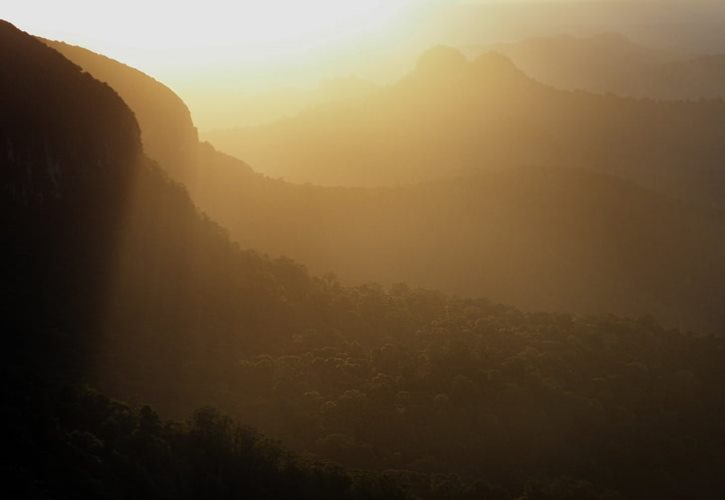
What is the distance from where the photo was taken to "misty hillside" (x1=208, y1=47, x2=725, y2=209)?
122 metres

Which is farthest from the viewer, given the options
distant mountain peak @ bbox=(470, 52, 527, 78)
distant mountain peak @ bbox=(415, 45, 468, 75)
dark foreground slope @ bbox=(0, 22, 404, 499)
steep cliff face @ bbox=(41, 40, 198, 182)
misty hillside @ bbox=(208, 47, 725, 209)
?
distant mountain peak @ bbox=(470, 52, 527, 78)

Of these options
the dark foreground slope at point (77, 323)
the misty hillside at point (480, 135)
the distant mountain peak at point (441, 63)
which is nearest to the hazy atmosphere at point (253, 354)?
the dark foreground slope at point (77, 323)

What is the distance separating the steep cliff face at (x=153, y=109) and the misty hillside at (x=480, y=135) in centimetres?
5190

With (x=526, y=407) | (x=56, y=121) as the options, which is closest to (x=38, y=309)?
(x=56, y=121)

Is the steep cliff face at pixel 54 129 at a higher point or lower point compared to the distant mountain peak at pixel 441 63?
lower

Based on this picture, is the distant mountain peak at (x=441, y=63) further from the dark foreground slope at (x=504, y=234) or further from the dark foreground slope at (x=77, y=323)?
the dark foreground slope at (x=77, y=323)

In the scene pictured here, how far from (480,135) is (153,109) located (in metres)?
85.6

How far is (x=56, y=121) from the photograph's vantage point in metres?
37.2

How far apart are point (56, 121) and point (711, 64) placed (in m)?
183

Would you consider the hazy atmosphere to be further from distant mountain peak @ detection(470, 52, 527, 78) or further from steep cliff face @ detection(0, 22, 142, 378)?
distant mountain peak @ detection(470, 52, 527, 78)

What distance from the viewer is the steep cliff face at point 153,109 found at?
186 feet

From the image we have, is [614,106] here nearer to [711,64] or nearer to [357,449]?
[711,64]

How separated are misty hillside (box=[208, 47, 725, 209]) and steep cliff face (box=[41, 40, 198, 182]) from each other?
51903 millimetres

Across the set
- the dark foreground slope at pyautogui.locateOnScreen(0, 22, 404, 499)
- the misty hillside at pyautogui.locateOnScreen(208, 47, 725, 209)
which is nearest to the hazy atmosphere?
the dark foreground slope at pyautogui.locateOnScreen(0, 22, 404, 499)
